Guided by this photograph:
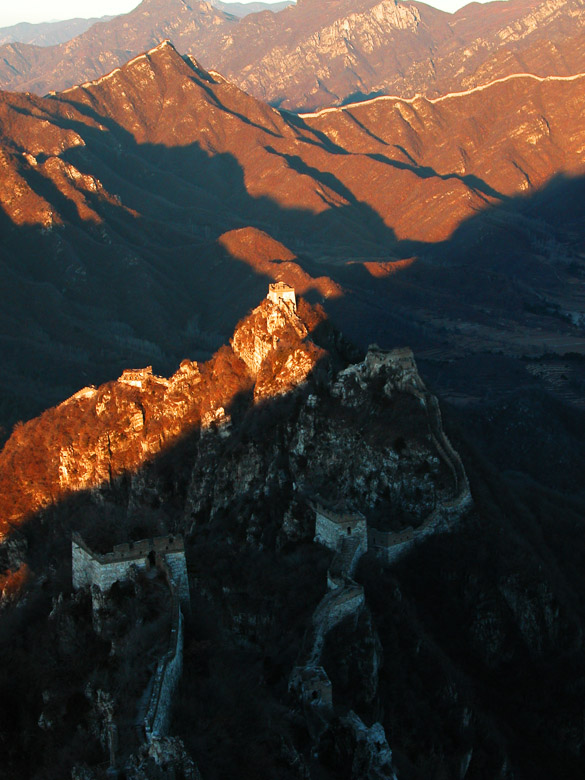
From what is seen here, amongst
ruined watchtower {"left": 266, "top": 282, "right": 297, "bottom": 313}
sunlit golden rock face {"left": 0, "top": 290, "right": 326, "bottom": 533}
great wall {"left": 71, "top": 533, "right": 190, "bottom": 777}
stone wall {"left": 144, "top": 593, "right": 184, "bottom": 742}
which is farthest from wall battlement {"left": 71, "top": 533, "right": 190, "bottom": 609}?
ruined watchtower {"left": 266, "top": 282, "right": 297, "bottom": 313}

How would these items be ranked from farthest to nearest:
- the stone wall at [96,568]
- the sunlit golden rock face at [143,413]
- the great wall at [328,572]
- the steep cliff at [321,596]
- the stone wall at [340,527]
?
the sunlit golden rock face at [143,413] → the stone wall at [340,527] → the stone wall at [96,568] → the steep cliff at [321,596] → the great wall at [328,572]

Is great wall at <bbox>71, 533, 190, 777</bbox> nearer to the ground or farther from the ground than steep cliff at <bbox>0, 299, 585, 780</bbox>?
farther from the ground

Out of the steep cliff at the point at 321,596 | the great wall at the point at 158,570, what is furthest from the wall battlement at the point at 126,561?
the steep cliff at the point at 321,596

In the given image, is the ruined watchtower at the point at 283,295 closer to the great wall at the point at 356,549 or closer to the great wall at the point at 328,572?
the great wall at the point at 356,549

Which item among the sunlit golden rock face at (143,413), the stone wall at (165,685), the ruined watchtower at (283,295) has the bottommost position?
the sunlit golden rock face at (143,413)

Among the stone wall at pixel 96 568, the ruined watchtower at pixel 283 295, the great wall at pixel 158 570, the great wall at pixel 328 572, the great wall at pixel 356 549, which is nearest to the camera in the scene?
the great wall at pixel 328 572

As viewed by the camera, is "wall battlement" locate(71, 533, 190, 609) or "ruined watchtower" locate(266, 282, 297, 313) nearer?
"wall battlement" locate(71, 533, 190, 609)

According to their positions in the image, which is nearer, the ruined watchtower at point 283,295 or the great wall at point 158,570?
the great wall at point 158,570

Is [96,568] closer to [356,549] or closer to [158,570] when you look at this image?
[158,570]

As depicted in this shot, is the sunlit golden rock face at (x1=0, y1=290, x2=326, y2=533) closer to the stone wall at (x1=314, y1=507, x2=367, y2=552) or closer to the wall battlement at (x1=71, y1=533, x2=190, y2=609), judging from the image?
the stone wall at (x1=314, y1=507, x2=367, y2=552)

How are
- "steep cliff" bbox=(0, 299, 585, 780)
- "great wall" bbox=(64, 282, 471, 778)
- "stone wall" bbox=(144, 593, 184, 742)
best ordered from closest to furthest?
"stone wall" bbox=(144, 593, 184, 742), "great wall" bbox=(64, 282, 471, 778), "steep cliff" bbox=(0, 299, 585, 780)

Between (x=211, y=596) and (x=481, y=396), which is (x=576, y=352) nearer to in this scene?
(x=481, y=396)

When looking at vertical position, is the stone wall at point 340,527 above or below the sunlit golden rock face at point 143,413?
above
